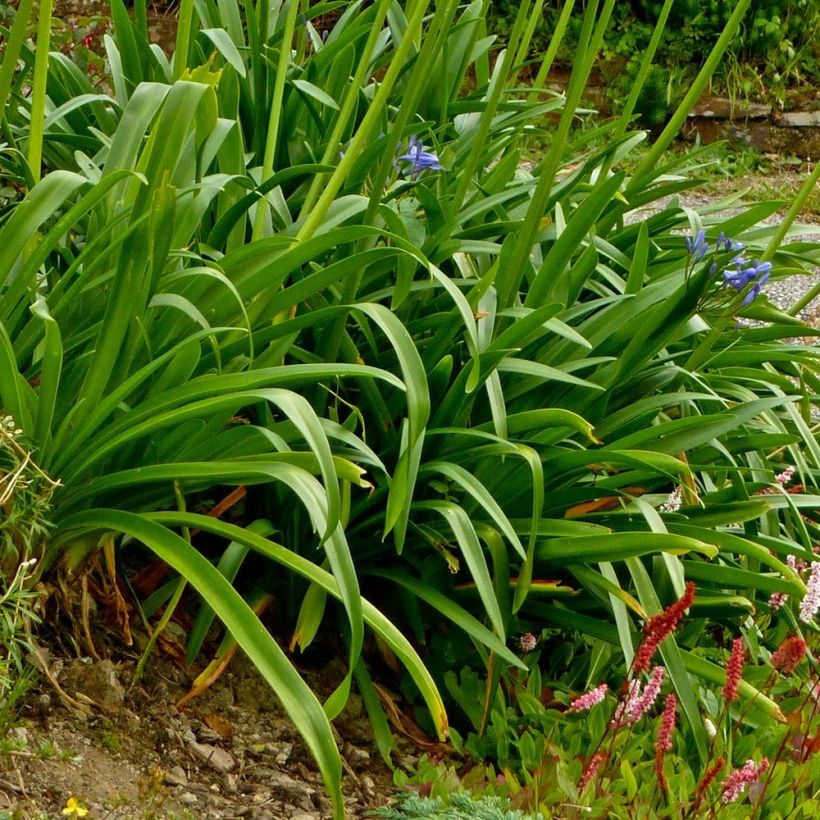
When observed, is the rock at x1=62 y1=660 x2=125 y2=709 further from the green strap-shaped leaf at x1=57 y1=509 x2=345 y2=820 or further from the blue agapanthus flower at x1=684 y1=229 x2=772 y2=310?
the blue agapanthus flower at x1=684 y1=229 x2=772 y2=310

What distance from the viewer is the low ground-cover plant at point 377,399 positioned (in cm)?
197

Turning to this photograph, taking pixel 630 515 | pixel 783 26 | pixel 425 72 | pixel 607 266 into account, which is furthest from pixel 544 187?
pixel 783 26

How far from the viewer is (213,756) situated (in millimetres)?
1998

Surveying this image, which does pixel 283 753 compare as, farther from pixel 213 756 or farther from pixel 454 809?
pixel 454 809

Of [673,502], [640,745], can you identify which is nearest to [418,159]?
[673,502]

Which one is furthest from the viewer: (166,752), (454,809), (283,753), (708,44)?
(708,44)

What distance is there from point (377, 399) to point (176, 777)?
0.85 meters

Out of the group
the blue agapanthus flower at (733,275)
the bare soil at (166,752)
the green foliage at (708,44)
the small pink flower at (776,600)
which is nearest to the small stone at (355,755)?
the bare soil at (166,752)

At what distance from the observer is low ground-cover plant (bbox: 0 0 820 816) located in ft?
6.46

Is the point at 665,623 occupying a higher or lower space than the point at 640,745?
higher

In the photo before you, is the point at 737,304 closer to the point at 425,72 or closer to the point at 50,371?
the point at 425,72

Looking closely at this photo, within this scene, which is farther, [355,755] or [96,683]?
[355,755]

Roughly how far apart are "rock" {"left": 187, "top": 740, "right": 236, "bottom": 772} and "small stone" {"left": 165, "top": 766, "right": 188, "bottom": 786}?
0.06m

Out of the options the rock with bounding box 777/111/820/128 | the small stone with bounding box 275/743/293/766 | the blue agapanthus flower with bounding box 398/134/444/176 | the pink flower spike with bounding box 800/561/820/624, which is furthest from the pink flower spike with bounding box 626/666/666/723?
the rock with bounding box 777/111/820/128
